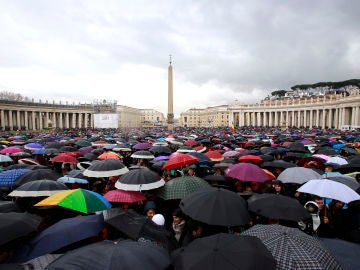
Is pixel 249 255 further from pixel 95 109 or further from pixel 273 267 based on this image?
pixel 95 109

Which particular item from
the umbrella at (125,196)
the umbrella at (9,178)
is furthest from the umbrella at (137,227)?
the umbrella at (9,178)

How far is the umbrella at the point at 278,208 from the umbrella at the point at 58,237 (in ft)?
8.31

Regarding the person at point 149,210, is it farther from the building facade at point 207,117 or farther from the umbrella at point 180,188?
the building facade at point 207,117

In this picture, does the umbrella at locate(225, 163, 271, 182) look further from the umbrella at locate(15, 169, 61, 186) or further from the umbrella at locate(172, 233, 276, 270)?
the umbrella at locate(15, 169, 61, 186)

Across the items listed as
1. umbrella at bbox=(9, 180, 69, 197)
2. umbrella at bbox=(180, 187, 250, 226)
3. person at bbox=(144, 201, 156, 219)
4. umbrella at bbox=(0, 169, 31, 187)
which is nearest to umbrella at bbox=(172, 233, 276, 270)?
umbrella at bbox=(180, 187, 250, 226)

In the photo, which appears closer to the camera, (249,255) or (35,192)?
(249,255)

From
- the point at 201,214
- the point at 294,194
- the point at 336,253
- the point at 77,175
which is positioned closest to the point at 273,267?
the point at 336,253

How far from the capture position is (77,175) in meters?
7.44

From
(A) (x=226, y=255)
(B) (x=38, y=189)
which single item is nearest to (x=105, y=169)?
(B) (x=38, y=189)

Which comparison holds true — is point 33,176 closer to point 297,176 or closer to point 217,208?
point 217,208

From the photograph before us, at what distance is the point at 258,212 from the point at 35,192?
4.34 meters

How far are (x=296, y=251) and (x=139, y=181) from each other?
3736mm

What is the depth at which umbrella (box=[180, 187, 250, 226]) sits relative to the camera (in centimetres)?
398

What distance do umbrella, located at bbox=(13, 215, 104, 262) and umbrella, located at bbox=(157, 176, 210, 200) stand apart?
84.8 inches
